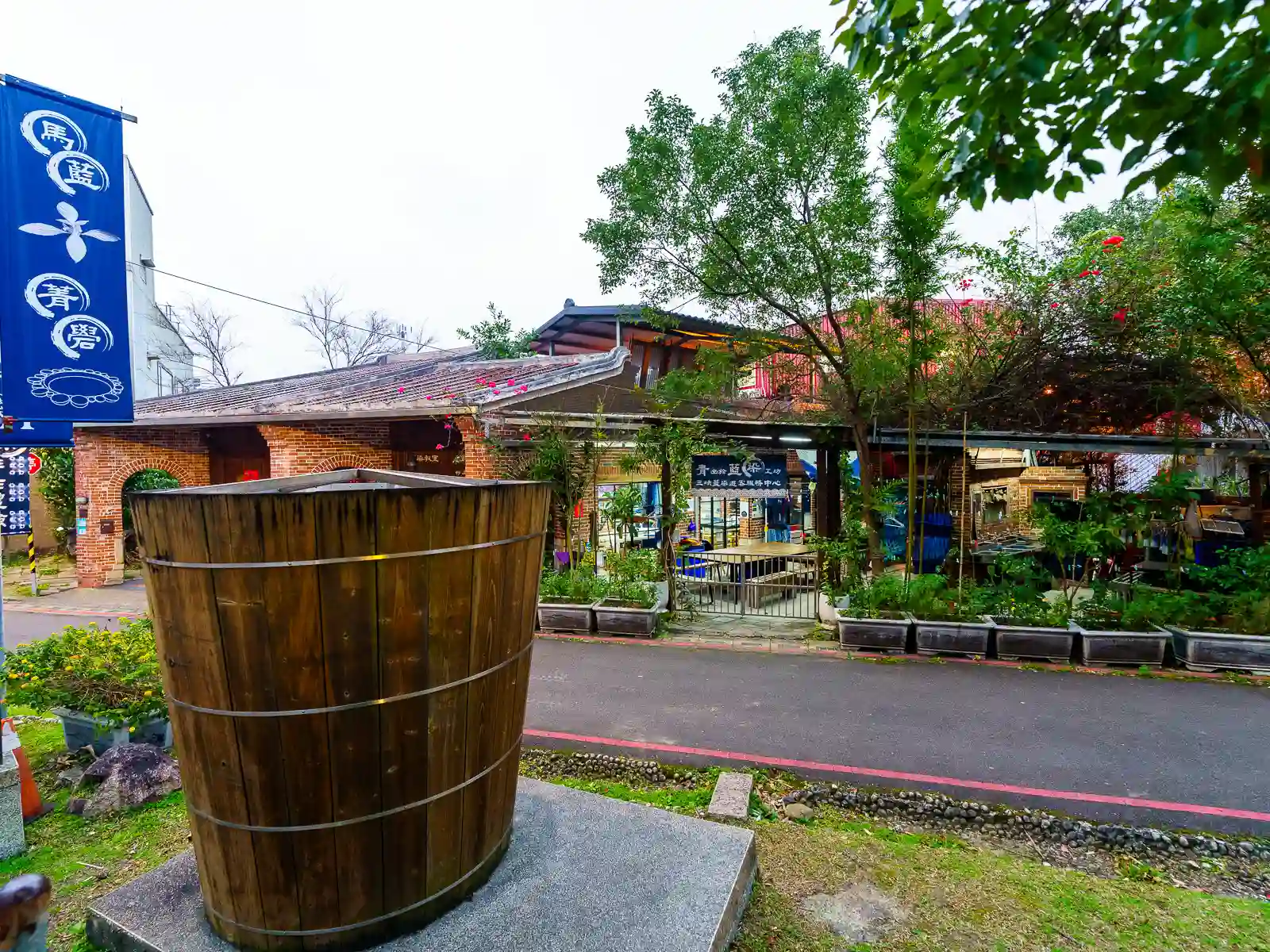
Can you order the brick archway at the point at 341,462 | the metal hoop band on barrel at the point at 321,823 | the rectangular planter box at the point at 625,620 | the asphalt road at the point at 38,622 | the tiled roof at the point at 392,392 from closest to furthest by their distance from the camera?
the metal hoop band on barrel at the point at 321,823 → the rectangular planter box at the point at 625,620 → the asphalt road at the point at 38,622 → the tiled roof at the point at 392,392 → the brick archway at the point at 341,462

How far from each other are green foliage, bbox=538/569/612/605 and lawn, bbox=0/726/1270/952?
4.93 m

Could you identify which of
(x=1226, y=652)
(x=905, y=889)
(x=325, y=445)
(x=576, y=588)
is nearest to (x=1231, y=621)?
(x=1226, y=652)

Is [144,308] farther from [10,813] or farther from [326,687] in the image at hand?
[326,687]

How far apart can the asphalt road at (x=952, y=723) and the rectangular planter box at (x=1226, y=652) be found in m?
0.40

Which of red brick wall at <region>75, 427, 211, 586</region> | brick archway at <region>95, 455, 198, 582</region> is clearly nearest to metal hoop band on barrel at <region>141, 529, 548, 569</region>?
Answer: brick archway at <region>95, 455, 198, 582</region>

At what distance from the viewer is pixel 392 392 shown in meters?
11.7

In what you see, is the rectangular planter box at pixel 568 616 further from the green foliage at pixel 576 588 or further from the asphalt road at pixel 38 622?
the asphalt road at pixel 38 622

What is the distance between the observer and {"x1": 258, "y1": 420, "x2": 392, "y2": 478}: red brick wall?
11711mm

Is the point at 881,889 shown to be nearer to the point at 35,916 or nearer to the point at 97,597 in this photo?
the point at 35,916

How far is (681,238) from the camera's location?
868 cm

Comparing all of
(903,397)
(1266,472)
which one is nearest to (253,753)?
(903,397)

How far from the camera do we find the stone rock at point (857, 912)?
9.37 ft

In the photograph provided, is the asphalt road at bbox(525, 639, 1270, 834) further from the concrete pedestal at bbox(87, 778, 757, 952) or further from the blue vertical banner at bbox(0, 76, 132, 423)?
the blue vertical banner at bbox(0, 76, 132, 423)

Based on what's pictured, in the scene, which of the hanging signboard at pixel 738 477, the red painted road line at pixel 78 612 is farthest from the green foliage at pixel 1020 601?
the red painted road line at pixel 78 612
